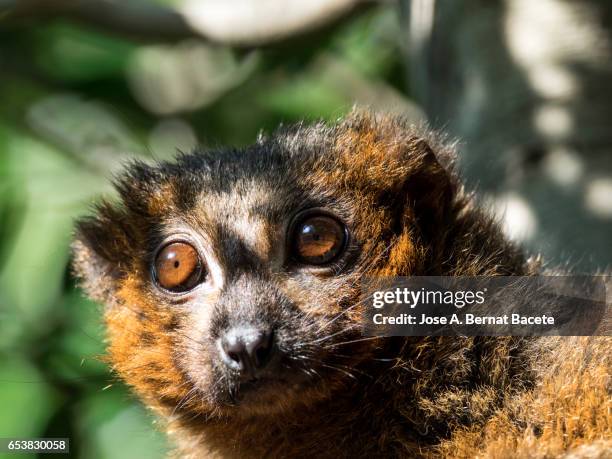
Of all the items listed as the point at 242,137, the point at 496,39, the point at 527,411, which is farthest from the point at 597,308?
the point at 242,137

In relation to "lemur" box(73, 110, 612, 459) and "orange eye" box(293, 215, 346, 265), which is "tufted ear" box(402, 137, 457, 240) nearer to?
"lemur" box(73, 110, 612, 459)

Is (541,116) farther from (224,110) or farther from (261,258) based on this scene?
(224,110)

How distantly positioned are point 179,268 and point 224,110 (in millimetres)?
4411

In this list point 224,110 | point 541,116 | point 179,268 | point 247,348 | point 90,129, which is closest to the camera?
point 247,348

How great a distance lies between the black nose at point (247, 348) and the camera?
12.5 ft

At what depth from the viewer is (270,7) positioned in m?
7.29

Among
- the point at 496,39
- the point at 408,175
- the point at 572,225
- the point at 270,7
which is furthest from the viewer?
the point at 270,7

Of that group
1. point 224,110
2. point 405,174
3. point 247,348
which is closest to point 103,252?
point 247,348

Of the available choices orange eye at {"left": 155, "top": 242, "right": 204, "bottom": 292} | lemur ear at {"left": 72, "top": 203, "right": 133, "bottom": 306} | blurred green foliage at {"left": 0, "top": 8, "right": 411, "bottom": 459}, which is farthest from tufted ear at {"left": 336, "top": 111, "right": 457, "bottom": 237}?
lemur ear at {"left": 72, "top": 203, "right": 133, "bottom": 306}

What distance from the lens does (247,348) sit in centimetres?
381

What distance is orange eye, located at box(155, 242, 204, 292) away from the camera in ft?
14.6

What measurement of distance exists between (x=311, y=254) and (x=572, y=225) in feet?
6.46

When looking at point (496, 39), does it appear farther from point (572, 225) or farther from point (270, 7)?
point (270, 7)

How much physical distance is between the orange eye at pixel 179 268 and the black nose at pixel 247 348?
0.63m
